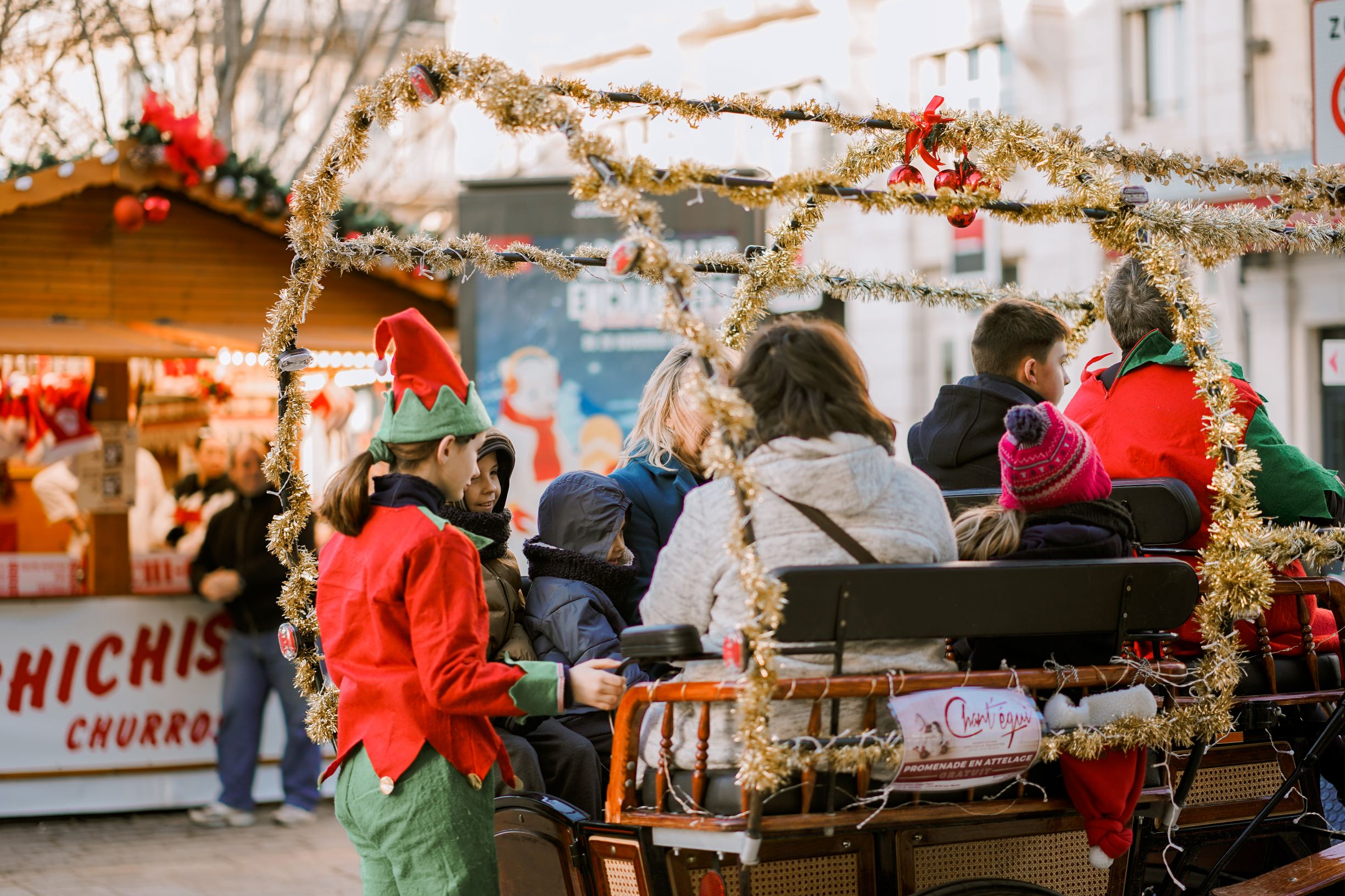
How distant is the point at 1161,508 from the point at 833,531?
1318 mm

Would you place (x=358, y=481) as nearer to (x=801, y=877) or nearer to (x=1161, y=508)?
(x=801, y=877)

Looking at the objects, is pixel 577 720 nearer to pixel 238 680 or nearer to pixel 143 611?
pixel 238 680

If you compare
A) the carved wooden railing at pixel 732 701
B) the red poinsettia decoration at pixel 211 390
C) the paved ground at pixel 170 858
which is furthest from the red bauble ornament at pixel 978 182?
the red poinsettia decoration at pixel 211 390

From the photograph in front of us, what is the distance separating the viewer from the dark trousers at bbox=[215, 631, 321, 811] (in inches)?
306

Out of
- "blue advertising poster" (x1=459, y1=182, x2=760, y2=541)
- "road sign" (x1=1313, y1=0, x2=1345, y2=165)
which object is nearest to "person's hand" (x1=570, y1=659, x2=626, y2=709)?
"road sign" (x1=1313, y1=0, x2=1345, y2=165)

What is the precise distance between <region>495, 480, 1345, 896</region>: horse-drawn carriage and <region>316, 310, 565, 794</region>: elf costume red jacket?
33 centimetres

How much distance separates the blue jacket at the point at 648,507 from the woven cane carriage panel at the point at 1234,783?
1650mm

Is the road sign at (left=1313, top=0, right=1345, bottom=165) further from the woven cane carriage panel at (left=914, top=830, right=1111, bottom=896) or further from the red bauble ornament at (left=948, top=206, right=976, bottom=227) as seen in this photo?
the woven cane carriage panel at (left=914, top=830, right=1111, bottom=896)

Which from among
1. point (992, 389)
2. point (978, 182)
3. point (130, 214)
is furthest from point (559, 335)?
point (978, 182)

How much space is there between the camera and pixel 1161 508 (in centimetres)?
384

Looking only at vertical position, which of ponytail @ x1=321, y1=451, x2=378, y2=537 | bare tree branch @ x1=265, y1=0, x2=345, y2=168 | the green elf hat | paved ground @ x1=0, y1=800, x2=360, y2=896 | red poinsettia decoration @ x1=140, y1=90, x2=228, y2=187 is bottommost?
paved ground @ x1=0, y1=800, x2=360, y2=896

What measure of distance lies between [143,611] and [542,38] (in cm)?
2156

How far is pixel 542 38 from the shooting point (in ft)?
91.0

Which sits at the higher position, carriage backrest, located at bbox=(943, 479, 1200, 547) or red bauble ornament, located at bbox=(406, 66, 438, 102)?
red bauble ornament, located at bbox=(406, 66, 438, 102)
